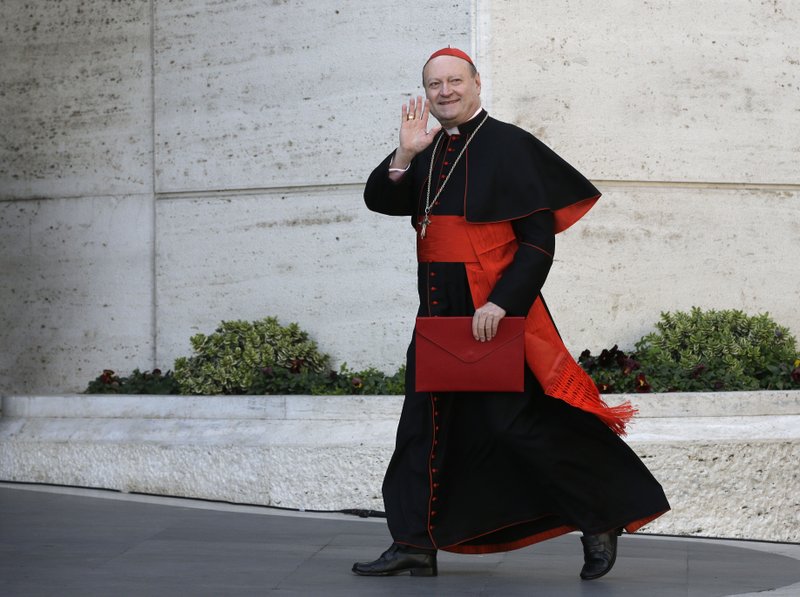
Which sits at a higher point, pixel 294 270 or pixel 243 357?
pixel 294 270

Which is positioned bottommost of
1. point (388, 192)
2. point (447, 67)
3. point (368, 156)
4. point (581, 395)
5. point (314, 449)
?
point (314, 449)

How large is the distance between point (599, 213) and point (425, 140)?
9.47 feet

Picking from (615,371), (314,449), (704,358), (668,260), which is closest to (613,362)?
(615,371)

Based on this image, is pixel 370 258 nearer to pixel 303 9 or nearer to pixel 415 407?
pixel 303 9

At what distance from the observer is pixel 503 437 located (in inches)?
196

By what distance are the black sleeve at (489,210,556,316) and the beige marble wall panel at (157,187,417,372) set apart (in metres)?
2.75

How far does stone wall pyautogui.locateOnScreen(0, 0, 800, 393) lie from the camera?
25.4 ft

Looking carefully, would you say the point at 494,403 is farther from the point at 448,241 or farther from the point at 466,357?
the point at 448,241

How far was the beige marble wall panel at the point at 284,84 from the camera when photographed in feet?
25.6

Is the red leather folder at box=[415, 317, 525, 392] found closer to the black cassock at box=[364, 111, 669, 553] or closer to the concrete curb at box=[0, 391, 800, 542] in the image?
the black cassock at box=[364, 111, 669, 553]

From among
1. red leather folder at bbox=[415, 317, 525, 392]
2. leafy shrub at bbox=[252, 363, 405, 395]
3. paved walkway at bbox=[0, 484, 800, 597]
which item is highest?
red leather folder at bbox=[415, 317, 525, 392]

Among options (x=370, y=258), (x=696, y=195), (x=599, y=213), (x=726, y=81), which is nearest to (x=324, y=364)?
(x=370, y=258)

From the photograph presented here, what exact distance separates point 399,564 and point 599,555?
0.75 meters

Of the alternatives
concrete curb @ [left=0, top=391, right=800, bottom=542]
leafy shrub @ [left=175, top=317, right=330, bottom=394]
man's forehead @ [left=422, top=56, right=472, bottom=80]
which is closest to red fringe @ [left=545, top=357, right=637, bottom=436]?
man's forehead @ [left=422, top=56, right=472, bottom=80]
